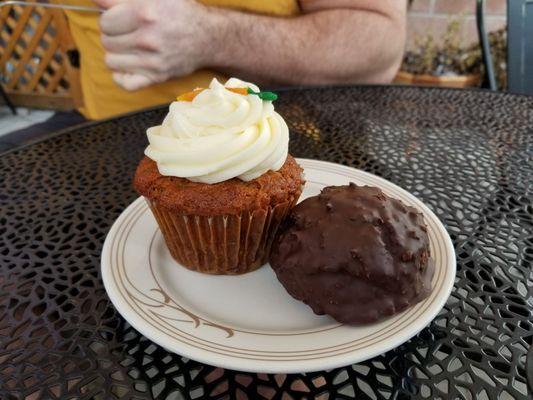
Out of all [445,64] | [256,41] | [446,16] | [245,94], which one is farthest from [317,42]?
[446,16]

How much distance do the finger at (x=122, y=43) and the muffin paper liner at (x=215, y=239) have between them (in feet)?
2.78

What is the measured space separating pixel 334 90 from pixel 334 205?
105cm

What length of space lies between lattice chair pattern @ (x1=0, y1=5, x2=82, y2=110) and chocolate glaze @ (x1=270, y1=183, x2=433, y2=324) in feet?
13.3

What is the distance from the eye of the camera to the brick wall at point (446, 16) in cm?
356

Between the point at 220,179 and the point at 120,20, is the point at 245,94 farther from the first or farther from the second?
the point at 120,20

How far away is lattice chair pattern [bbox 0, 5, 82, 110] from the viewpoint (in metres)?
4.27

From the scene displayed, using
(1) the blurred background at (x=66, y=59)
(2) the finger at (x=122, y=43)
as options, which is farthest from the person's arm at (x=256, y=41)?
(1) the blurred background at (x=66, y=59)

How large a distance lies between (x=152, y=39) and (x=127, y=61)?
0.12m

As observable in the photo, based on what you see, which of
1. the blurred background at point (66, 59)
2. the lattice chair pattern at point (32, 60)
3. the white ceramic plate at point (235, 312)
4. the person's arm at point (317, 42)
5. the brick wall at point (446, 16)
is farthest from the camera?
the lattice chair pattern at point (32, 60)

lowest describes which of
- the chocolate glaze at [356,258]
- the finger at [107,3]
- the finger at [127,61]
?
the chocolate glaze at [356,258]

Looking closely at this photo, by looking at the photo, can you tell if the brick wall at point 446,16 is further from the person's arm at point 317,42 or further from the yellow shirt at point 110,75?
the yellow shirt at point 110,75

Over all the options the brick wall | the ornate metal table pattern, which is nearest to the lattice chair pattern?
the brick wall

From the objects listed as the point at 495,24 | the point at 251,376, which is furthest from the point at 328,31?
the point at 495,24

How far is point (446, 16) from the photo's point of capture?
3.72 meters
